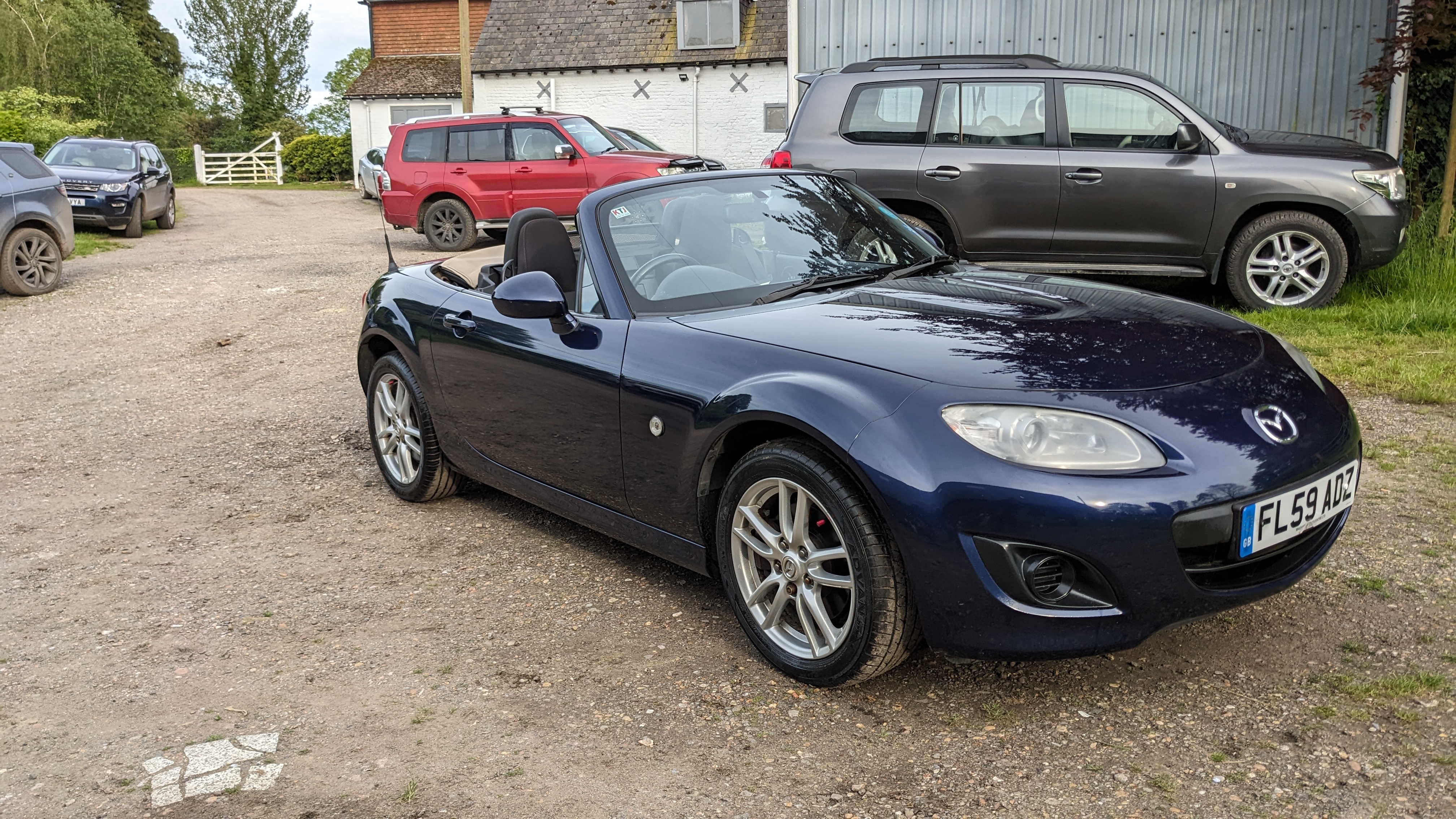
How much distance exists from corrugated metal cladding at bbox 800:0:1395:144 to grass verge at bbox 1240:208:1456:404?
6.90ft

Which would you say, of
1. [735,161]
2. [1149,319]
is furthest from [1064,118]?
[735,161]

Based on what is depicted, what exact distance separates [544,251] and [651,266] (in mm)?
784

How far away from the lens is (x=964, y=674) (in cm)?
348

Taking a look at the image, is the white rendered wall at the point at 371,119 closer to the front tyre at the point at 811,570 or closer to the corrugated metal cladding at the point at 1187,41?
the corrugated metal cladding at the point at 1187,41

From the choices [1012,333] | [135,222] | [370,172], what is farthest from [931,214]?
[370,172]

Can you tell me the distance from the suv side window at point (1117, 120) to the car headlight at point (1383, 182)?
4.25ft

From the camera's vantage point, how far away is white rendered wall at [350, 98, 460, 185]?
3791 cm

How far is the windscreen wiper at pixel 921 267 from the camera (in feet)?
14.0

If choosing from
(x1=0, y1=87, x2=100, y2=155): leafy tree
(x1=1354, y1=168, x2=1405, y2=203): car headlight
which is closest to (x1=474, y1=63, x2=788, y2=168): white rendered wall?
(x1=0, y1=87, x2=100, y2=155): leafy tree

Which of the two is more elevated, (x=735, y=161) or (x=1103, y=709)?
(x=735, y=161)

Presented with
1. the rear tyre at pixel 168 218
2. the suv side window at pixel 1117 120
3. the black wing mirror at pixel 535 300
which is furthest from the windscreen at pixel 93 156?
the black wing mirror at pixel 535 300

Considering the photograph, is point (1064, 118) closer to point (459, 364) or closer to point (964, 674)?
point (459, 364)

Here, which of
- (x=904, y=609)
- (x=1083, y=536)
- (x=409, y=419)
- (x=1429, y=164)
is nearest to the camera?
(x=1083, y=536)

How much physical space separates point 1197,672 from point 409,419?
135 inches
